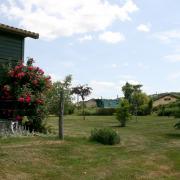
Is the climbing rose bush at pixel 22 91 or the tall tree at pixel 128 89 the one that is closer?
the climbing rose bush at pixel 22 91

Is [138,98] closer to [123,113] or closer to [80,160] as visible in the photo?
A: [123,113]

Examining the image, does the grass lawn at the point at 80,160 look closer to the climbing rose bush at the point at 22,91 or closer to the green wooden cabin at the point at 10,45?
the climbing rose bush at the point at 22,91

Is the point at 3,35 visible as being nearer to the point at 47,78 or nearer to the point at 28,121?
the point at 47,78

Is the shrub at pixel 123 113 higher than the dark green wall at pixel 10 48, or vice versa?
the dark green wall at pixel 10 48

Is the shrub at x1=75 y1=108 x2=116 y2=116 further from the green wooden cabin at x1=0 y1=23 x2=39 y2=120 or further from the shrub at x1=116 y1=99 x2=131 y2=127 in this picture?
the green wooden cabin at x1=0 y1=23 x2=39 y2=120

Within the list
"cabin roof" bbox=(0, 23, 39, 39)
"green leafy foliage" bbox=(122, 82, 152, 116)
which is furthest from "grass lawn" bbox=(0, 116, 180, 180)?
"green leafy foliage" bbox=(122, 82, 152, 116)

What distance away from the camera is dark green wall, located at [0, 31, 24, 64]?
1552 centimetres

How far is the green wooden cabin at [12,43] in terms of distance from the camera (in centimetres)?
1546

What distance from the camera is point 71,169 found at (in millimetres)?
9469

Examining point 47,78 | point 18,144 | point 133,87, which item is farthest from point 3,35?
point 133,87

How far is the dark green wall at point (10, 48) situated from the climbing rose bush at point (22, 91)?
0.66 m

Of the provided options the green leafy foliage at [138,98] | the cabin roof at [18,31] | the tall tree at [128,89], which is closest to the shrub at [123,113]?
the cabin roof at [18,31]

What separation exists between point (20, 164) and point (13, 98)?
19.4 ft

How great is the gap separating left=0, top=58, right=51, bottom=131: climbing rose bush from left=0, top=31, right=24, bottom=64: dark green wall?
66 centimetres
